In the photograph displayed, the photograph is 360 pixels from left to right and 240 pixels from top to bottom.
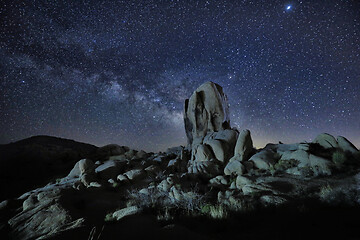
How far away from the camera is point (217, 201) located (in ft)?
31.9

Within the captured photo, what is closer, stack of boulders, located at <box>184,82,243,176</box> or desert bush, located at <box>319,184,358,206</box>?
desert bush, located at <box>319,184,358,206</box>

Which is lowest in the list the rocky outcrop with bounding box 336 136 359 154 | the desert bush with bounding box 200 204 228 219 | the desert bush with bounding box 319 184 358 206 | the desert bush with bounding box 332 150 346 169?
the desert bush with bounding box 200 204 228 219

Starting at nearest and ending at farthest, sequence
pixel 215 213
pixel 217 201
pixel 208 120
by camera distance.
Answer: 1. pixel 215 213
2. pixel 217 201
3. pixel 208 120

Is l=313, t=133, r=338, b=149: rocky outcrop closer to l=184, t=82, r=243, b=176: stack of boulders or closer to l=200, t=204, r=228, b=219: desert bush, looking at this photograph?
l=184, t=82, r=243, b=176: stack of boulders

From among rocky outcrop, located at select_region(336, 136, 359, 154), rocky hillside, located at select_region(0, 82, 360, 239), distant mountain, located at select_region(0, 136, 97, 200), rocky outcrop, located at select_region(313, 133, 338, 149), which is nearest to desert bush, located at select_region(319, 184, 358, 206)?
rocky hillside, located at select_region(0, 82, 360, 239)

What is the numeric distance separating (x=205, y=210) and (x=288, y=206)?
3.81m

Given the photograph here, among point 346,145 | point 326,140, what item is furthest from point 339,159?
point 326,140

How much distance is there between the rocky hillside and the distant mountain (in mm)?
12226

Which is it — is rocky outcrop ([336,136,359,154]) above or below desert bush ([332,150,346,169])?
above

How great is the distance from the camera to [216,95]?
26312 millimetres

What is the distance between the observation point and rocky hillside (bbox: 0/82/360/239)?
5344mm

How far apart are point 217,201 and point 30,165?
37179 mm

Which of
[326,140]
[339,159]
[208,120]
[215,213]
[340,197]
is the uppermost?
[208,120]

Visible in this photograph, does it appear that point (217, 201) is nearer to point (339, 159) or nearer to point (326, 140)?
point (339, 159)
